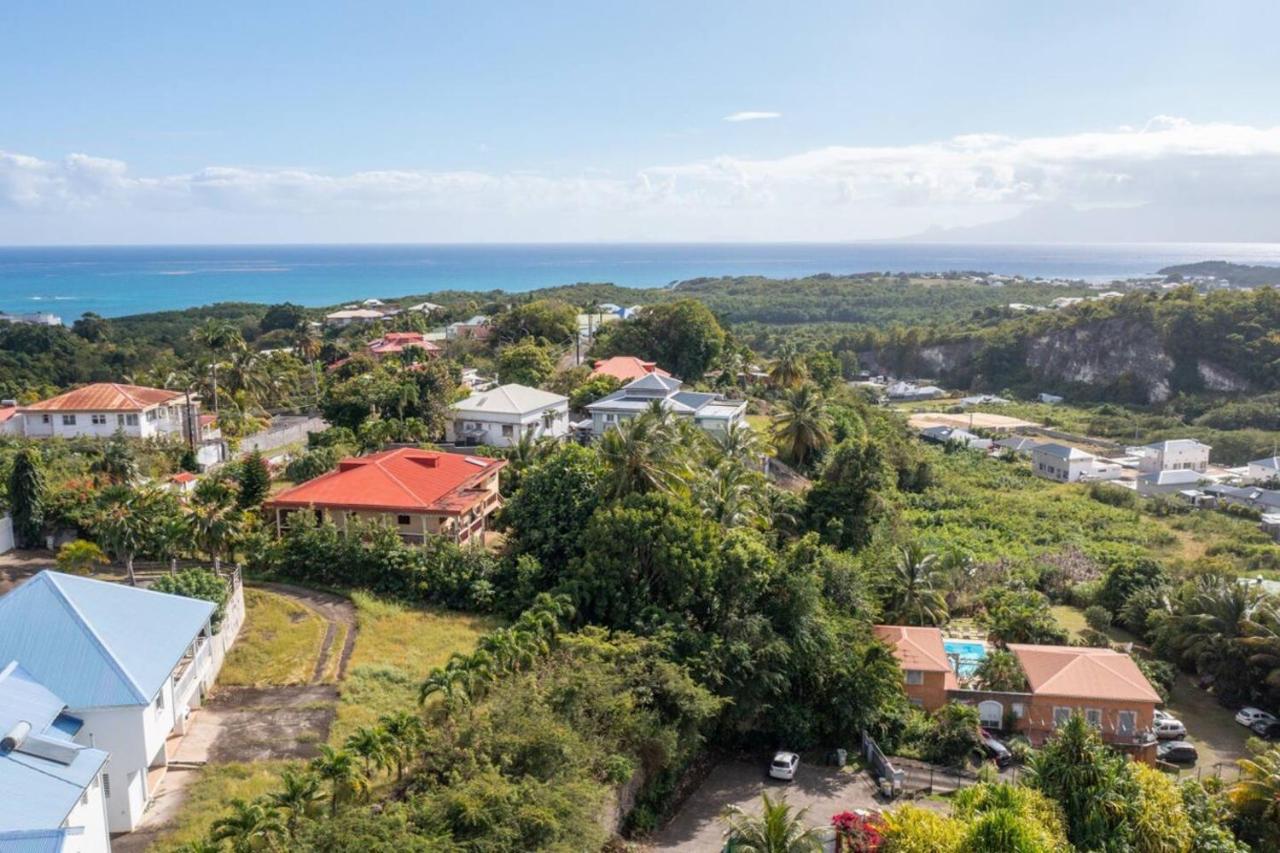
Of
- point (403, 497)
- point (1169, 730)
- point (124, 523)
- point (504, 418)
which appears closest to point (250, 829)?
point (124, 523)

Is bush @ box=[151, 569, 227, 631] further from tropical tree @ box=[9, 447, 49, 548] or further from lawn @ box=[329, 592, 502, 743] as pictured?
tropical tree @ box=[9, 447, 49, 548]

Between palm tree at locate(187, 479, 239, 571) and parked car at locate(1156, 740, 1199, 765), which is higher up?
palm tree at locate(187, 479, 239, 571)

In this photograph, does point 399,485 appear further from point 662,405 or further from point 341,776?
point 341,776

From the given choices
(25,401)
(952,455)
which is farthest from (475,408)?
(952,455)

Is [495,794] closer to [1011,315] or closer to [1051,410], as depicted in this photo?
[1051,410]

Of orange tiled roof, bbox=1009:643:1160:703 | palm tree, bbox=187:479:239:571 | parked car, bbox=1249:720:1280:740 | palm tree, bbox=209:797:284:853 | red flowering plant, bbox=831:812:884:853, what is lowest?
parked car, bbox=1249:720:1280:740

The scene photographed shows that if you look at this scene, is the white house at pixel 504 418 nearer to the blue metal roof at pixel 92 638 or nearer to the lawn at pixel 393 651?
the lawn at pixel 393 651

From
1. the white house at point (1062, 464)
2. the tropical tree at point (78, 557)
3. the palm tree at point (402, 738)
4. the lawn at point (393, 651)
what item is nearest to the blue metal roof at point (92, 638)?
the lawn at point (393, 651)

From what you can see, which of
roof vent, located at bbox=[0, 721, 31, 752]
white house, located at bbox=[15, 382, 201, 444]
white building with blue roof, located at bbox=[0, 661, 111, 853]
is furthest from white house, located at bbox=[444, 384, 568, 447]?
roof vent, located at bbox=[0, 721, 31, 752]
